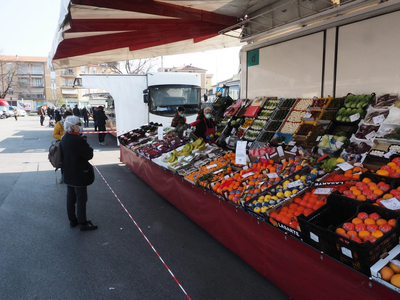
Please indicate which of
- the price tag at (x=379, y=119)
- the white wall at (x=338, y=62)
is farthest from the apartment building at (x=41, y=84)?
the price tag at (x=379, y=119)

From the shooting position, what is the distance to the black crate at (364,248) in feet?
6.68

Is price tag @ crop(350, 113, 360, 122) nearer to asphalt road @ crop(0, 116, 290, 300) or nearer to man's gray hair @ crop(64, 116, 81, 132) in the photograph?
asphalt road @ crop(0, 116, 290, 300)

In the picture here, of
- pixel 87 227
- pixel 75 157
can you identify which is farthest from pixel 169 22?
pixel 87 227

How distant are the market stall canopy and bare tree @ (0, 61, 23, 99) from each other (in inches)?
2356

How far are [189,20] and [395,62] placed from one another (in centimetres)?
425

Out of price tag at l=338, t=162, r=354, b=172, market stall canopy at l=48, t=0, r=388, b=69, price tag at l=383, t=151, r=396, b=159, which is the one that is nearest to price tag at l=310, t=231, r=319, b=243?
price tag at l=338, t=162, r=354, b=172

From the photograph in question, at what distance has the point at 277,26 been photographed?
636 cm

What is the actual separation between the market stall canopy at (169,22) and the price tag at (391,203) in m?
3.68

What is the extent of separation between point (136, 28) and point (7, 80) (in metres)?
65.1

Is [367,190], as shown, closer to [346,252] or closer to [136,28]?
[346,252]

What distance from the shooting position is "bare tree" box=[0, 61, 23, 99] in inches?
2228

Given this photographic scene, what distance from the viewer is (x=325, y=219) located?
8.89 feet

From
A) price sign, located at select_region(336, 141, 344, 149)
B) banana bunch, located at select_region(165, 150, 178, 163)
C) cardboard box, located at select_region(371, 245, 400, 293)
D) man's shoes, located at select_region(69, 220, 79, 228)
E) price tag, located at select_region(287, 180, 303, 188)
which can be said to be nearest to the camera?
cardboard box, located at select_region(371, 245, 400, 293)

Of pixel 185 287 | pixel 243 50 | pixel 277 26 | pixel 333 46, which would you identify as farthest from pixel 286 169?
pixel 243 50
